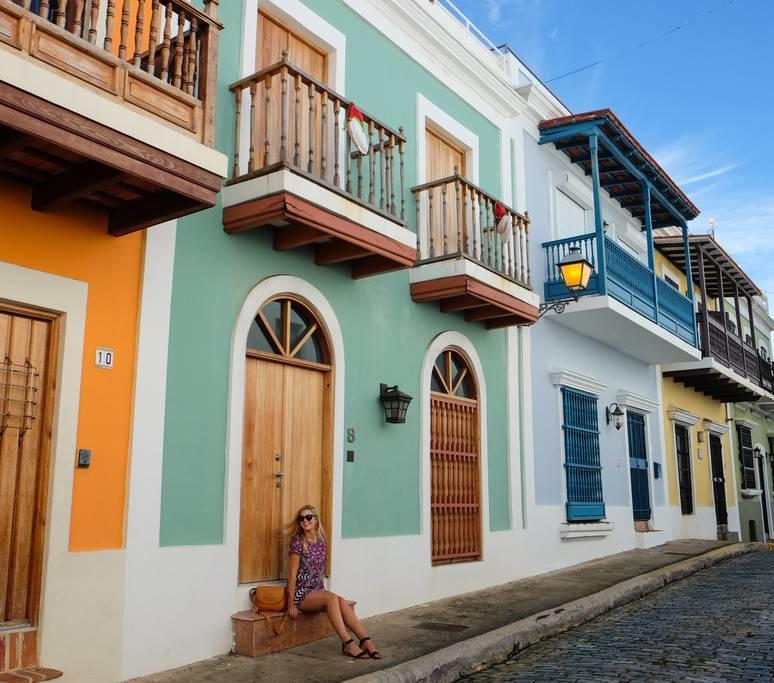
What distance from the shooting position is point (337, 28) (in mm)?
8445

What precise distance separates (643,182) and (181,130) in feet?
33.7

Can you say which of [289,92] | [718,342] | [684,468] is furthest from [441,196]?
[718,342]

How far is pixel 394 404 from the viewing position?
821cm

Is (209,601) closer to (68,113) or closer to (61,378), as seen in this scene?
(61,378)

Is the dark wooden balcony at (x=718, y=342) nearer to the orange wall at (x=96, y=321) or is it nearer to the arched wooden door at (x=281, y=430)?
the arched wooden door at (x=281, y=430)

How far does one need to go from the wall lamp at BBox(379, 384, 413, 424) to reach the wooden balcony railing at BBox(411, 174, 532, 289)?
1.72m

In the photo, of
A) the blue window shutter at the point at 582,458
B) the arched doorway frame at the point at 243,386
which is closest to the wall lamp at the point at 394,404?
the arched doorway frame at the point at 243,386

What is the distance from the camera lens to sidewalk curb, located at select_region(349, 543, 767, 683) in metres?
5.56

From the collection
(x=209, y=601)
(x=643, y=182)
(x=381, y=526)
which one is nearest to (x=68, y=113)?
(x=209, y=601)

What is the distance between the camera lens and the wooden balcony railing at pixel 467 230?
9.12 metres

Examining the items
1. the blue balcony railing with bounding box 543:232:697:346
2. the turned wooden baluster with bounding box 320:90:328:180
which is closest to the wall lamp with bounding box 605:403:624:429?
the blue balcony railing with bounding box 543:232:697:346

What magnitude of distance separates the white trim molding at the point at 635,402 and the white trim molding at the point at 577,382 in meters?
0.70

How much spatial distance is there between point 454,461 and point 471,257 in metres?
2.41

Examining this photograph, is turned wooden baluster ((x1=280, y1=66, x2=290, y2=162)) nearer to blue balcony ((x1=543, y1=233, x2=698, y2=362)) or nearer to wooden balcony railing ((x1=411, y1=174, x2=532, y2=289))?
wooden balcony railing ((x1=411, y1=174, x2=532, y2=289))
